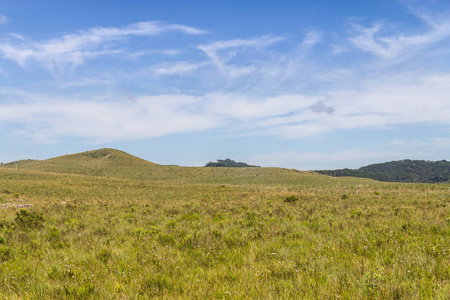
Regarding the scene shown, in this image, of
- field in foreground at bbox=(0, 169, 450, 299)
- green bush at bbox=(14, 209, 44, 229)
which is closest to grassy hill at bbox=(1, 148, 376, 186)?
green bush at bbox=(14, 209, 44, 229)

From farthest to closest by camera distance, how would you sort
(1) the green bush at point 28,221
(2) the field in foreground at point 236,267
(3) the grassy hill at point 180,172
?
1. (3) the grassy hill at point 180,172
2. (1) the green bush at point 28,221
3. (2) the field in foreground at point 236,267

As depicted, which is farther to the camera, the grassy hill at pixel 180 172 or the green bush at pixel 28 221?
the grassy hill at pixel 180 172

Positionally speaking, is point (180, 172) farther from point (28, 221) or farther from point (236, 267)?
point (236, 267)

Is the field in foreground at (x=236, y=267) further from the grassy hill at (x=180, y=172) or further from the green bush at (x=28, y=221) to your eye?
the grassy hill at (x=180, y=172)

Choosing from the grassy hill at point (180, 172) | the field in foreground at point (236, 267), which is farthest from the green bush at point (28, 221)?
the grassy hill at point (180, 172)

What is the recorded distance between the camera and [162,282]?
15.8 ft

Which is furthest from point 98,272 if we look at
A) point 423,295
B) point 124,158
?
point 124,158

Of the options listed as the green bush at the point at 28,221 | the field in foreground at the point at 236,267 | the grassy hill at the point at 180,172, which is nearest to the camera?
the field in foreground at the point at 236,267

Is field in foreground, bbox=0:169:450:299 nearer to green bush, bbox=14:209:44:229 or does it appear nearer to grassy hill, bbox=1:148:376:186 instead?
green bush, bbox=14:209:44:229

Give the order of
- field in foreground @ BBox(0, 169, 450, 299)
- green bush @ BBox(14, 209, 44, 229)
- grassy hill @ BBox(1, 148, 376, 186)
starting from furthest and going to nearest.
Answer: grassy hill @ BBox(1, 148, 376, 186)
green bush @ BBox(14, 209, 44, 229)
field in foreground @ BBox(0, 169, 450, 299)

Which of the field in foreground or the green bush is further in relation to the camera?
the green bush

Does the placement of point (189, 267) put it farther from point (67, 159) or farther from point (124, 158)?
point (67, 159)

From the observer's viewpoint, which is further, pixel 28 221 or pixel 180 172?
pixel 180 172

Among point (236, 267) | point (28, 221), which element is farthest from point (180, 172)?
point (236, 267)
